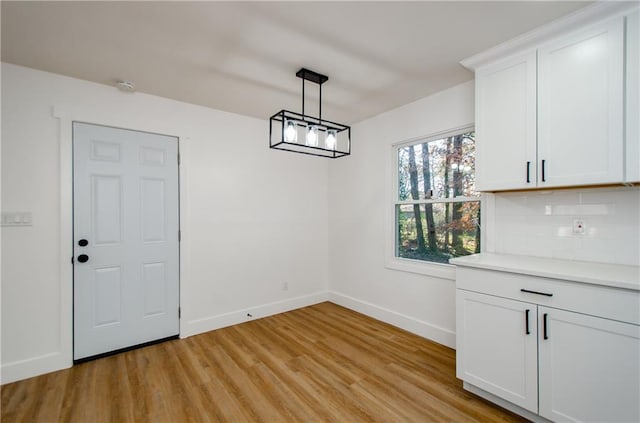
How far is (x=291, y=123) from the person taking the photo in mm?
2311

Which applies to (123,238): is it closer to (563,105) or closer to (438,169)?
(438,169)

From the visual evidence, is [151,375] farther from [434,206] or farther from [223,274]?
[434,206]

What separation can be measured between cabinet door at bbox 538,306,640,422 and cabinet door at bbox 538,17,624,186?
0.88 meters

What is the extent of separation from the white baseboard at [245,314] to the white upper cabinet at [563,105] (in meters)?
2.75

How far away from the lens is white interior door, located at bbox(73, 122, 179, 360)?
Result: 265 cm

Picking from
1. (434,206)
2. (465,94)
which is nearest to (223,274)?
(434,206)

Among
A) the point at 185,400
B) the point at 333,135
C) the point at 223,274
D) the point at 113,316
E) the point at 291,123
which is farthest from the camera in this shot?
the point at 223,274

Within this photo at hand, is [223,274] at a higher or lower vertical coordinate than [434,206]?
lower

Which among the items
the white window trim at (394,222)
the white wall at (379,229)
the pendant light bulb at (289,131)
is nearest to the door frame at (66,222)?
the pendant light bulb at (289,131)

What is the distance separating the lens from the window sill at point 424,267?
2.91m

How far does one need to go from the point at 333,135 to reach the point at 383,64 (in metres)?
0.71

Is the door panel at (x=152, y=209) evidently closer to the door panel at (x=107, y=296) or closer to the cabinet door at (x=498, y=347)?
the door panel at (x=107, y=296)

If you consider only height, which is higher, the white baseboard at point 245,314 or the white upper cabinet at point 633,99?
the white upper cabinet at point 633,99

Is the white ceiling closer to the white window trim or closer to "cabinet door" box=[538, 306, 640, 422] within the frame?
the white window trim
